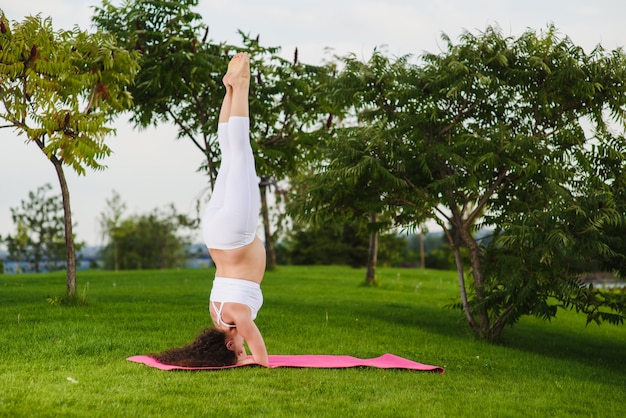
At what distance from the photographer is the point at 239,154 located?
25.6ft

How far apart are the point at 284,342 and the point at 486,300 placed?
3.53 metres

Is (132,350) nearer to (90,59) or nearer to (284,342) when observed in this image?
(284,342)

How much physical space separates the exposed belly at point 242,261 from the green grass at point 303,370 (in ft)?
3.62

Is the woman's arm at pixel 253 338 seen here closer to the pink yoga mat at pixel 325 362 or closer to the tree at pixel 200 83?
the pink yoga mat at pixel 325 362

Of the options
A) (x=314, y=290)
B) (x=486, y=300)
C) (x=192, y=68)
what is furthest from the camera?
(x=314, y=290)

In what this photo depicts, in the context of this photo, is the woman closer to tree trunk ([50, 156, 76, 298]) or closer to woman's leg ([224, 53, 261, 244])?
woman's leg ([224, 53, 261, 244])

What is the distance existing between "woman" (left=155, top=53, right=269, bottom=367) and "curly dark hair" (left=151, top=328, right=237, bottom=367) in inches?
1.2

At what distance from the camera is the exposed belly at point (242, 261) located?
7.94 meters

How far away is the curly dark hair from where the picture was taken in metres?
8.34

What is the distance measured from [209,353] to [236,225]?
1652mm

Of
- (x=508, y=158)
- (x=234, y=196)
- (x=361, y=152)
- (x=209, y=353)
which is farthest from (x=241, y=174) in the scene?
(x=508, y=158)

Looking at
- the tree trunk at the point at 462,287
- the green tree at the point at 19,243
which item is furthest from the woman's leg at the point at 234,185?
the green tree at the point at 19,243

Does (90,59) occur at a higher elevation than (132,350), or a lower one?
higher

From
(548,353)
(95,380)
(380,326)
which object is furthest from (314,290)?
(95,380)
